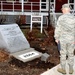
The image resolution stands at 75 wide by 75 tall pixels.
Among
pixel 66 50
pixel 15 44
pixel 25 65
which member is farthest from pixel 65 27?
pixel 15 44

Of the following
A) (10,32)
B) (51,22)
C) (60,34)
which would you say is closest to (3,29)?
(10,32)

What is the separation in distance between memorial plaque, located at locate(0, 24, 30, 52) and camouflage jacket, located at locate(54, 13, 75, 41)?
2.99 m

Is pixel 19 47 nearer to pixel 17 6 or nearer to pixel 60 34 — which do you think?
pixel 60 34

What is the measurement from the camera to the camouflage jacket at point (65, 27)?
681 cm

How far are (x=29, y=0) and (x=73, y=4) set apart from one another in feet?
10.2

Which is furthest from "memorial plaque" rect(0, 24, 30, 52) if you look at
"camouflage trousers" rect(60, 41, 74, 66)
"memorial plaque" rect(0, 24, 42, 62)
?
"camouflage trousers" rect(60, 41, 74, 66)

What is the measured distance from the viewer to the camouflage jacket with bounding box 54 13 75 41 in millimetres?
6809

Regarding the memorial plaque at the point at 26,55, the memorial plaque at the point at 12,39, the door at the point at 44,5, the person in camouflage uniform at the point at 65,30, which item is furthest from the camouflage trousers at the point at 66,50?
the door at the point at 44,5

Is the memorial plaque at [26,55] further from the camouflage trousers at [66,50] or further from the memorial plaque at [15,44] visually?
A: the camouflage trousers at [66,50]

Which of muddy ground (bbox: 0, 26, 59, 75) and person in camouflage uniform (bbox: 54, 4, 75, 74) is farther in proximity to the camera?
muddy ground (bbox: 0, 26, 59, 75)

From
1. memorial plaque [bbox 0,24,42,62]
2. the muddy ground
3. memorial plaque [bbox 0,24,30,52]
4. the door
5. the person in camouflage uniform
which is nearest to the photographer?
the person in camouflage uniform

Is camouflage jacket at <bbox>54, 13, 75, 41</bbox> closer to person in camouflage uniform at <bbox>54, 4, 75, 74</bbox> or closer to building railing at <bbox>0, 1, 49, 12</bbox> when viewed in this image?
person in camouflage uniform at <bbox>54, 4, 75, 74</bbox>

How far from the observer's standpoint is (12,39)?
9.77 metres

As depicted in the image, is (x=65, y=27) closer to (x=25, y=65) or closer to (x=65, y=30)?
(x=65, y=30)
